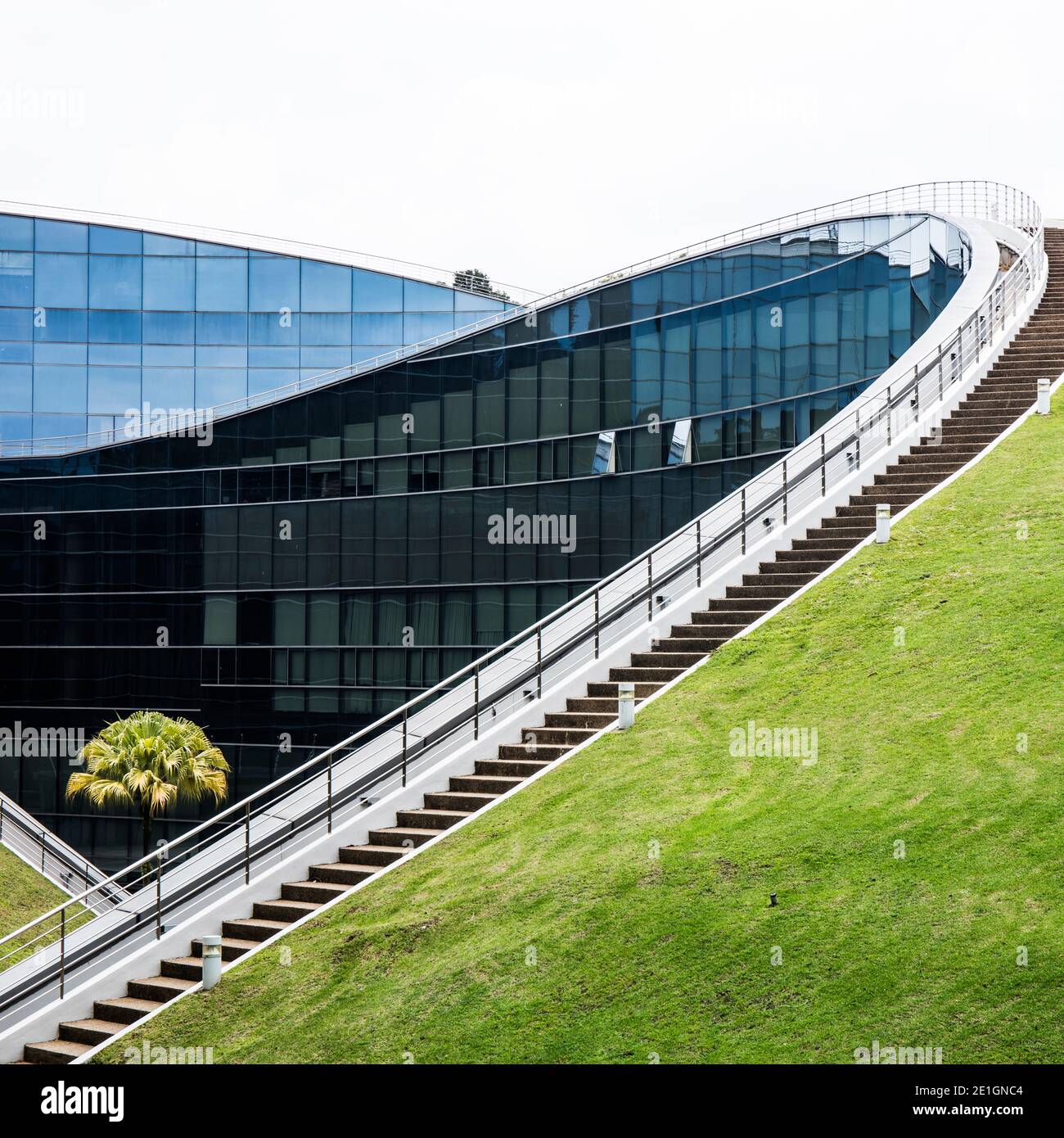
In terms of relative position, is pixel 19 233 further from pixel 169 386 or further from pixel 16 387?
pixel 169 386

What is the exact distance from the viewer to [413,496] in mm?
35156

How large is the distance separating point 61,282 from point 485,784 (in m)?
33.0

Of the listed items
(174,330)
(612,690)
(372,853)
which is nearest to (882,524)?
(612,690)

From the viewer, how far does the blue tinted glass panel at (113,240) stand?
42906mm

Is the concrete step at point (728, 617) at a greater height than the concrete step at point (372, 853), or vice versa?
the concrete step at point (728, 617)

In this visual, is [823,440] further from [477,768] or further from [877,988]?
[877,988]

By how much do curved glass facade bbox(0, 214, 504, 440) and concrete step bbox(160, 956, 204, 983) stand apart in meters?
30.7

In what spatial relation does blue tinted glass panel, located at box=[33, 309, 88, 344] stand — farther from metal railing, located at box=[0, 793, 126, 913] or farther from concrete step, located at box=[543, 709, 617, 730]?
concrete step, located at box=[543, 709, 617, 730]

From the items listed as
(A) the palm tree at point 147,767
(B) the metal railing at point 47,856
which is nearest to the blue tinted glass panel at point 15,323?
(B) the metal railing at point 47,856

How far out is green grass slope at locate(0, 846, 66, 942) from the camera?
25547 mm

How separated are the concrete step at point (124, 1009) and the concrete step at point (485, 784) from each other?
13.4ft

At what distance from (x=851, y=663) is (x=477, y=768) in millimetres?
4540

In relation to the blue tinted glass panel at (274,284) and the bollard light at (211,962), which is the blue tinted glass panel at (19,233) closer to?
the blue tinted glass panel at (274,284)

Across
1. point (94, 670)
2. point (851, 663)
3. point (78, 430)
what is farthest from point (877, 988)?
point (78, 430)
